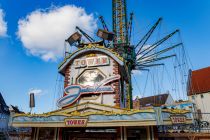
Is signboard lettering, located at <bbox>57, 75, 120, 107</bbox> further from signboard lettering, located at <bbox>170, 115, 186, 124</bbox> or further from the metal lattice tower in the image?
the metal lattice tower

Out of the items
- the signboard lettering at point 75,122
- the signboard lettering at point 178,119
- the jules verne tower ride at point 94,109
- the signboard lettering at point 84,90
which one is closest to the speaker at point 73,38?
the jules verne tower ride at point 94,109

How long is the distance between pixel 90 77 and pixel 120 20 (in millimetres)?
28738

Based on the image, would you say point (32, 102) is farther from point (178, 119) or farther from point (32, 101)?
point (178, 119)

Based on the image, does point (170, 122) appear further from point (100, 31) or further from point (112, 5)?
point (112, 5)

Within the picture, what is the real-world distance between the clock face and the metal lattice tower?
79.8 ft

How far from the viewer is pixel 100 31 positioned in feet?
75.0

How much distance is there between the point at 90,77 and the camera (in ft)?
62.1

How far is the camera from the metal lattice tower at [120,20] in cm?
4234

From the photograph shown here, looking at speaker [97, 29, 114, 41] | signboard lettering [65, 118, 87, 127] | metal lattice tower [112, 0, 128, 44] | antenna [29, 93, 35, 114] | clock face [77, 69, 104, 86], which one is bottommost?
signboard lettering [65, 118, 87, 127]

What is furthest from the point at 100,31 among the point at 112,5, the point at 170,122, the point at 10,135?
the point at 112,5

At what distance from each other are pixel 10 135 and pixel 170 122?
21.6 m

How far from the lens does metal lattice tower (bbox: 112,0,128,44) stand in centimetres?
4234

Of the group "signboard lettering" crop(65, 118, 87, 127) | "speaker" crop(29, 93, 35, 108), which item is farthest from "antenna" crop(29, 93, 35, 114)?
"signboard lettering" crop(65, 118, 87, 127)

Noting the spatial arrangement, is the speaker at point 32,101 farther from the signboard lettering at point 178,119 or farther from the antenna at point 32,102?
the signboard lettering at point 178,119
